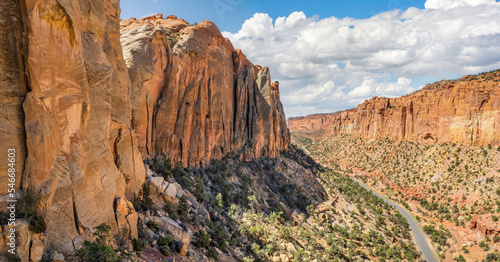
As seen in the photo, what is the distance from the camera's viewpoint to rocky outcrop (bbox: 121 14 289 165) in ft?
87.0

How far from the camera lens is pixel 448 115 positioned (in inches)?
2736

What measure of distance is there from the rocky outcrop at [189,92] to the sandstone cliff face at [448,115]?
176ft

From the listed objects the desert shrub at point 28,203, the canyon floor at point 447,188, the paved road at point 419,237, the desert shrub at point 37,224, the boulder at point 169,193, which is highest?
the desert shrub at point 28,203

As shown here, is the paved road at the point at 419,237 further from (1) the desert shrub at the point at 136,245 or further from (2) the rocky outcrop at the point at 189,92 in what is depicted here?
(1) the desert shrub at the point at 136,245

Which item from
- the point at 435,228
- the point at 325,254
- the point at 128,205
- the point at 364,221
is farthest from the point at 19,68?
the point at 435,228

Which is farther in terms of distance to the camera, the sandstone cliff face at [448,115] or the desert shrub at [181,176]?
the sandstone cliff face at [448,115]

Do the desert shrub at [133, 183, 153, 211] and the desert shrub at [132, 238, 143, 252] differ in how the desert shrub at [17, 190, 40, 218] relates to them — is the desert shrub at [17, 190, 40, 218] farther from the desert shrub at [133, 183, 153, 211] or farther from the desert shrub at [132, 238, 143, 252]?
the desert shrub at [133, 183, 153, 211]

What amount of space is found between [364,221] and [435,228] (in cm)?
1535

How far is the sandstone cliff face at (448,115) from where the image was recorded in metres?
59.8

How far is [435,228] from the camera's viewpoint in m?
49.4

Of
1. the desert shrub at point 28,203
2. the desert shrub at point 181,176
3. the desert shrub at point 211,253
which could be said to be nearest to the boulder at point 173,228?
the desert shrub at point 211,253

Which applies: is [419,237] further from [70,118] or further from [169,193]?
[70,118]

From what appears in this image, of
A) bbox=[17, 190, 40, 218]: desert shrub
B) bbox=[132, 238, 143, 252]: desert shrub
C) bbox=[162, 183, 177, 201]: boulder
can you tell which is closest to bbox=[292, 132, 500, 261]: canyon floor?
bbox=[162, 183, 177, 201]: boulder

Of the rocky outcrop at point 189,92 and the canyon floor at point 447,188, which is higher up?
the rocky outcrop at point 189,92
